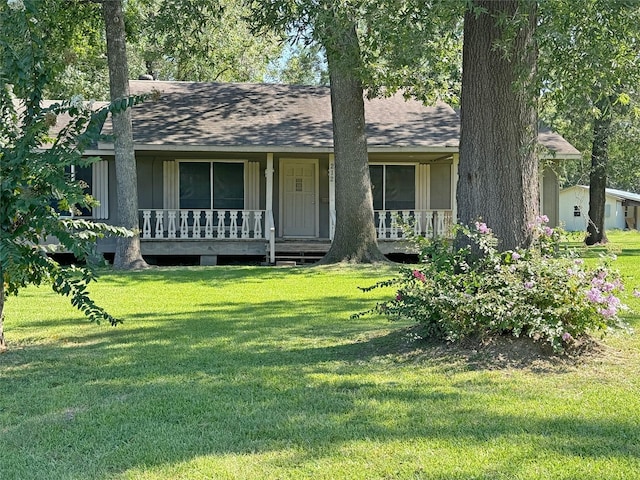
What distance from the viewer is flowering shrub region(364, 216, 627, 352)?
5.21 metres

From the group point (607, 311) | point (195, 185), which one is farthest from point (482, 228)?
point (195, 185)

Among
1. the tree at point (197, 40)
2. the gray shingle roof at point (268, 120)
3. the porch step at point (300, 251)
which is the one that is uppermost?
the tree at point (197, 40)

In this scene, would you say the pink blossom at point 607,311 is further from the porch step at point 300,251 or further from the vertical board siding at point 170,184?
the vertical board siding at point 170,184

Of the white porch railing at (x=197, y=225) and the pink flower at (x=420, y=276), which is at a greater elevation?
the white porch railing at (x=197, y=225)

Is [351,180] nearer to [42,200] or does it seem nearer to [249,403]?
[42,200]

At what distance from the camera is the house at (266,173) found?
631 inches

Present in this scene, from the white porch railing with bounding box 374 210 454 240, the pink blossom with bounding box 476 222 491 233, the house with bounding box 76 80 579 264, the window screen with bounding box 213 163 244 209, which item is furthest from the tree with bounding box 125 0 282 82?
the pink blossom with bounding box 476 222 491 233

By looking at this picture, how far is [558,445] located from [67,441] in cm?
269

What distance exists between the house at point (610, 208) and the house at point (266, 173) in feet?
107

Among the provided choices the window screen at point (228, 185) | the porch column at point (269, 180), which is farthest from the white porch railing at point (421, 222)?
the window screen at point (228, 185)

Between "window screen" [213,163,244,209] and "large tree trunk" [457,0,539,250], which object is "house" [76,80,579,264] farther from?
"large tree trunk" [457,0,539,250]

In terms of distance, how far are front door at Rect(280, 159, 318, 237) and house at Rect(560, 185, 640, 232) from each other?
A: 3441cm

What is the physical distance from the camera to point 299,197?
58.9 feet

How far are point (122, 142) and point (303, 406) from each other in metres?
11.2
